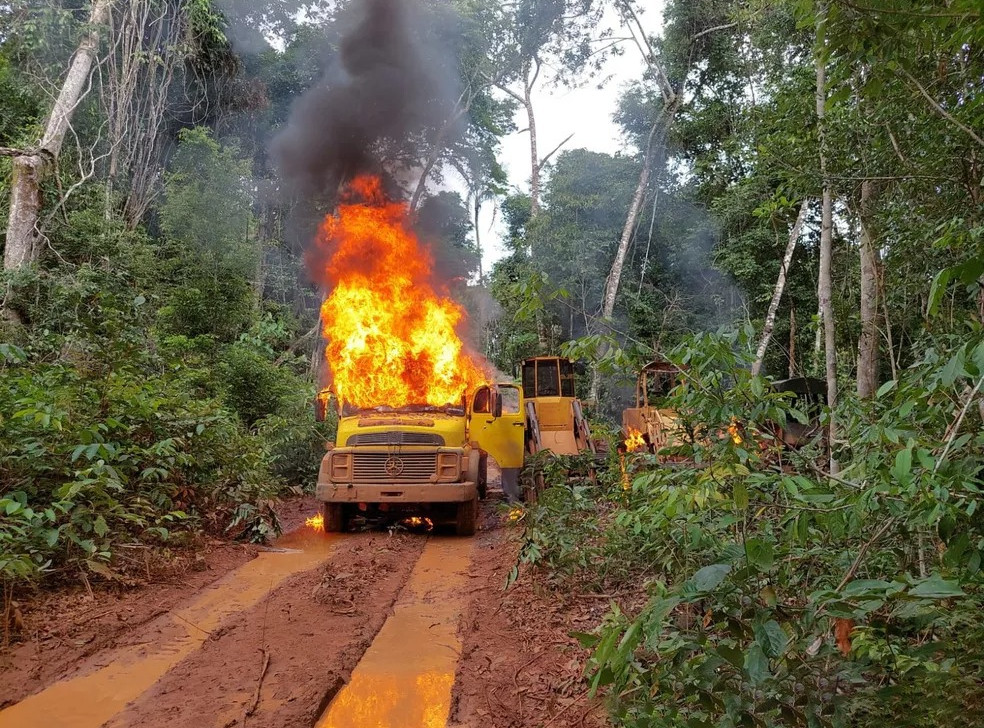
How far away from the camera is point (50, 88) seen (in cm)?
1656

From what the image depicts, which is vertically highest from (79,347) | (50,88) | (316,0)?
(316,0)

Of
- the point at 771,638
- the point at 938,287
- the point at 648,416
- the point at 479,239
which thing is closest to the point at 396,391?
the point at 648,416

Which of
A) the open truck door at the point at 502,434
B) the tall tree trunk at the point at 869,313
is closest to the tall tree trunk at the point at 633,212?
the open truck door at the point at 502,434

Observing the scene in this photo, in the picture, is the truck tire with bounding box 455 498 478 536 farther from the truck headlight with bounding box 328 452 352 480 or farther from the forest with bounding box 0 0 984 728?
the truck headlight with bounding box 328 452 352 480

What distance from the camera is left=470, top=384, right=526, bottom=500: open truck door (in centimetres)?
1159

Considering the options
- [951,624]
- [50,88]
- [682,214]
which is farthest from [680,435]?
[682,214]

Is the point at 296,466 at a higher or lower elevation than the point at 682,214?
lower

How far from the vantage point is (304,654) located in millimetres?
5066

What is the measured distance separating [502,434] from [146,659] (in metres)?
7.95

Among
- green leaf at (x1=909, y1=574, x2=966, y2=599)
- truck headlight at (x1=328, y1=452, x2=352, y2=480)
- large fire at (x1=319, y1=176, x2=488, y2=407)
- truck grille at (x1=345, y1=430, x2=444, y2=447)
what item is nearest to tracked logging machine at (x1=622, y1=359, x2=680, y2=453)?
large fire at (x1=319, y1=176, x2=488, y2=407)

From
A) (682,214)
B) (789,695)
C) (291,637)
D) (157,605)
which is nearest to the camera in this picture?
(789,695)

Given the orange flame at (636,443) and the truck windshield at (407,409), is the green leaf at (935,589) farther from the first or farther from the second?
the orange flame at (636,443)

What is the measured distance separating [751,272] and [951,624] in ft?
60.2

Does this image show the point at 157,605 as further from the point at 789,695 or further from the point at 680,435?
the point at 789,695
